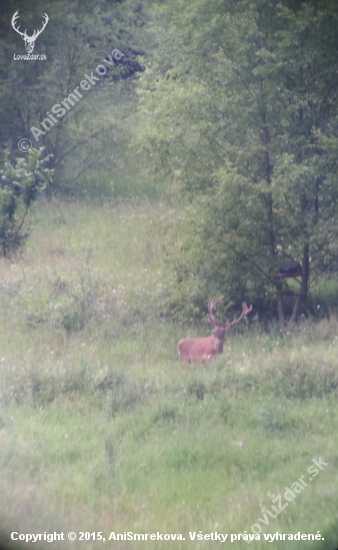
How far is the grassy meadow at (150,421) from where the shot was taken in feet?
17.9

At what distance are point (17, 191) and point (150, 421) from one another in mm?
9977

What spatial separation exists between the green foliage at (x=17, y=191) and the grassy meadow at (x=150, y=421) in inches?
112

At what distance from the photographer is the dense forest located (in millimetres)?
6047

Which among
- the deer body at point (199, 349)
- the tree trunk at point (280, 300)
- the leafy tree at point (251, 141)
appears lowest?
the tree trunk at point (280, 300)

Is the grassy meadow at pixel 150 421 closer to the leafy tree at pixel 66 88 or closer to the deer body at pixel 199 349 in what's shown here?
the deer body at pixel 199 349

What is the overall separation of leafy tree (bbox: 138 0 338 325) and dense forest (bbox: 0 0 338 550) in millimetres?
37

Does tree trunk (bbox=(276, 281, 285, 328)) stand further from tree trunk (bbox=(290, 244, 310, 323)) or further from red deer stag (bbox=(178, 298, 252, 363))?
red deer stag (bbox=(178, 298, 252, 363))

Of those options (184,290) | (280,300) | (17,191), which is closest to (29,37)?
(17,191)

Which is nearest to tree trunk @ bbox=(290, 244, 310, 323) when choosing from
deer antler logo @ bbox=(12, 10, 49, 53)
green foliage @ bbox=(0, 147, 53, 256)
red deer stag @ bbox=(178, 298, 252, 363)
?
red deer stag @ bbox=(178, 298, 252, 363)

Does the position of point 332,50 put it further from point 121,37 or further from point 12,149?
point 121,37

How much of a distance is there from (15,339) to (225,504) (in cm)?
625

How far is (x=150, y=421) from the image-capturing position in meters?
7.57

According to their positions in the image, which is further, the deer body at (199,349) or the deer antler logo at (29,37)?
the deer antler logo at (29,37)

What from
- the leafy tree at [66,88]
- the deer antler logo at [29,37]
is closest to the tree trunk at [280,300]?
the leafy tree at [66,88]
